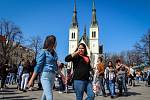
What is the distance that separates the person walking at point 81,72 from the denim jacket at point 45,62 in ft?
2.43

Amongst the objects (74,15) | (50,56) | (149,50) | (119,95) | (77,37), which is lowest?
(119,95)

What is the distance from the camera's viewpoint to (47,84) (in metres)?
7.25

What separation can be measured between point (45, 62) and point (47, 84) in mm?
494

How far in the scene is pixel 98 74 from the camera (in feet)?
52.0

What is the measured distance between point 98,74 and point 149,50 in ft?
196

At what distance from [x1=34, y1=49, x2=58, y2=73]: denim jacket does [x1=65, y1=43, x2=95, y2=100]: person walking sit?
29.2 inches

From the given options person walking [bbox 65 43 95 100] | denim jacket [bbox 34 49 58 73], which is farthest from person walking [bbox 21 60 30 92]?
denim jacket [bbox 34 49 58 73]

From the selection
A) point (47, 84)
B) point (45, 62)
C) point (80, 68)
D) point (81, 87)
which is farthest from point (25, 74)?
point (47, 84)

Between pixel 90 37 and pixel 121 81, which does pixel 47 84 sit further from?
pixel 90 37

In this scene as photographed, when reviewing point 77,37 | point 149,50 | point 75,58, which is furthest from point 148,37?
point 75,58

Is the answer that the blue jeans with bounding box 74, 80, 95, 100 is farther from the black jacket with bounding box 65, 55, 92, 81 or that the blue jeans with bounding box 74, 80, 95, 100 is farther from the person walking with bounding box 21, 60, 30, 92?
the person walking with bounding box 21, 60, 30, 92

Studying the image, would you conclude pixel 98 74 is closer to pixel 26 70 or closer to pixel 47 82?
pixel 26 70

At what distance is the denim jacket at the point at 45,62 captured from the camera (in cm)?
735

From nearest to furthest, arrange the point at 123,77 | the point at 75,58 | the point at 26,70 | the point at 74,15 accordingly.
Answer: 1. the point at 75,58
2. the point at 123,77
3. the point at 26,70
4. the point at 74,15
